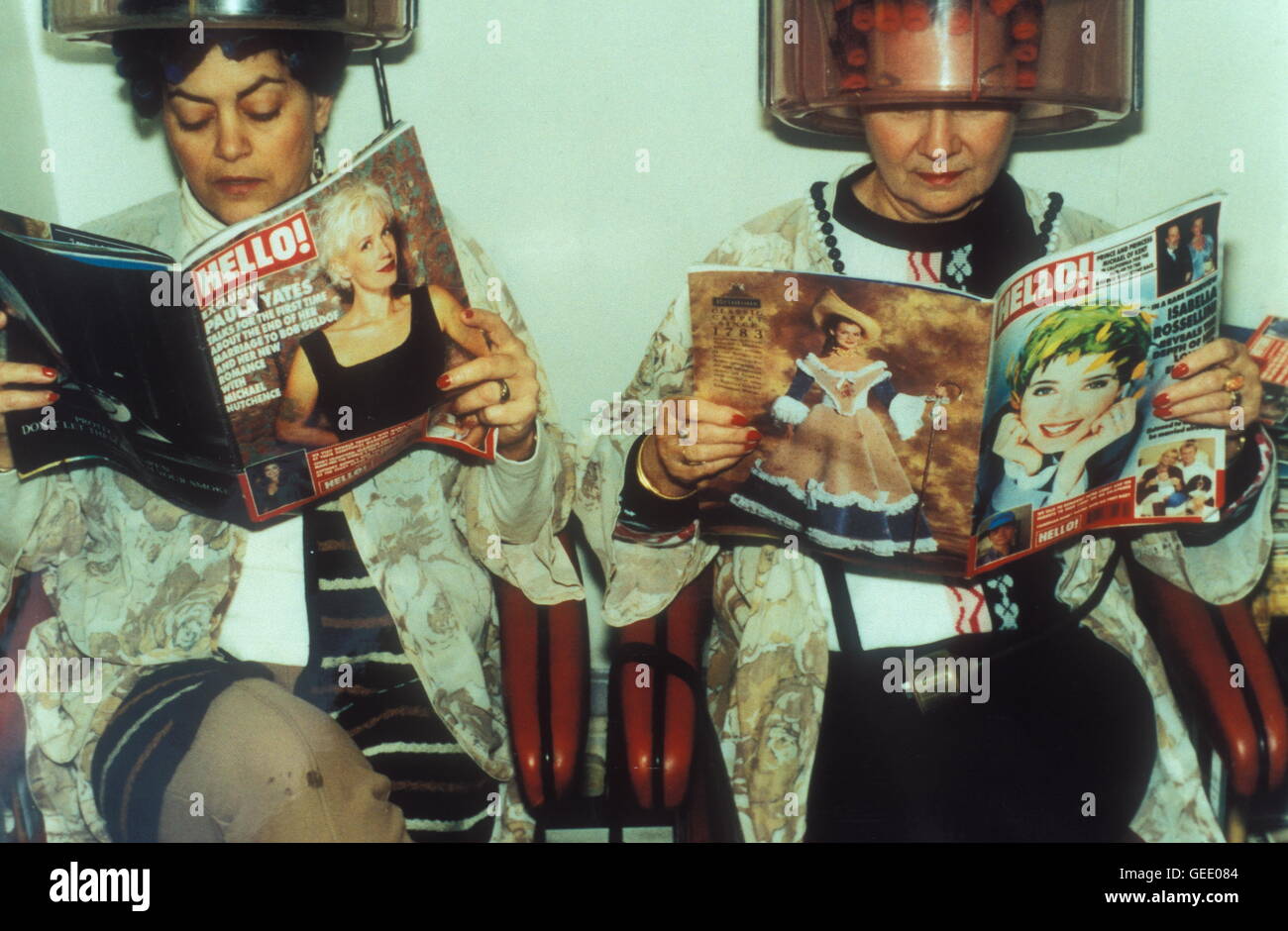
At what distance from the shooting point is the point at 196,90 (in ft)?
4.23

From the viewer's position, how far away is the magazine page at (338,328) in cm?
125

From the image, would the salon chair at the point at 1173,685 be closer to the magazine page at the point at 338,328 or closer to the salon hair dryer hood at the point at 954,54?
the magazine page at the point at 338,328

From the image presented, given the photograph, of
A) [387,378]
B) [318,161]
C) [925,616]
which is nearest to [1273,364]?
[925,616]

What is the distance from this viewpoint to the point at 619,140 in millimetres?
1464

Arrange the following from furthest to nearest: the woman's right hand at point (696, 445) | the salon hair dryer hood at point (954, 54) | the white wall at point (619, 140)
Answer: the white wall at point (619, 140)
the woman's right hand at point (696, 445)
the salon hair dryer hood at point (954, 54)

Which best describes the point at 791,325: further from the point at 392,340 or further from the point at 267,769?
the point at 267,769

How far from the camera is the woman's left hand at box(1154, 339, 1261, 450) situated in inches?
52.4

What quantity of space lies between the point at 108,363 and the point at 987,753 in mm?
1066

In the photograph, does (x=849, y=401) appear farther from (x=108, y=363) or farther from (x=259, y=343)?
(x=108, y=363)

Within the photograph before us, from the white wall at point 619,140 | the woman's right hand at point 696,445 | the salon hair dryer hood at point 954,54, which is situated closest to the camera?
the salon hair dryer hood at point 954,54

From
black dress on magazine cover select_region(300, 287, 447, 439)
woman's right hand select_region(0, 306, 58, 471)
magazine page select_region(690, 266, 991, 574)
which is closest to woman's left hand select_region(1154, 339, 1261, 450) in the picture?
magazine page select_region(690, 266, 991, 574)

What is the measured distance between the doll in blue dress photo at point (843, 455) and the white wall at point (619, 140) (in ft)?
0.96

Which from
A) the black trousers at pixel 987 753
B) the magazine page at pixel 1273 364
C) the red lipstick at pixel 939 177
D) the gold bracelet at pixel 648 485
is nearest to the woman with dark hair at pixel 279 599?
the gold bracelet at pixel 648 485
